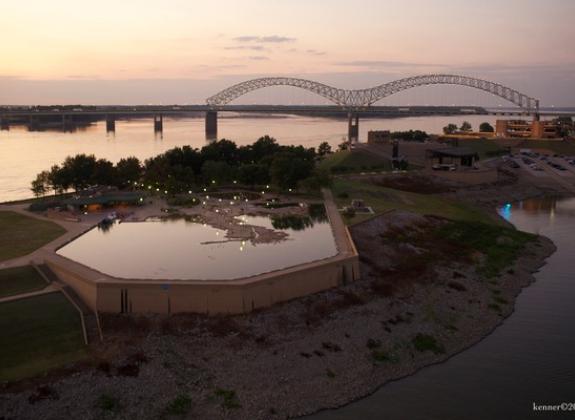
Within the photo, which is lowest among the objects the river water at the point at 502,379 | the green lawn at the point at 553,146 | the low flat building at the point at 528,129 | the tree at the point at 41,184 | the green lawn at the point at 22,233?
the river water at the point at 502,379

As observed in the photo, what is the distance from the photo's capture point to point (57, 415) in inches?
512

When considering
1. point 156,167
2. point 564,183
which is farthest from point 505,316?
point 564,183

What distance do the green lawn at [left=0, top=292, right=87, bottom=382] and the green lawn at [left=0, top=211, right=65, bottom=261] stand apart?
484cm

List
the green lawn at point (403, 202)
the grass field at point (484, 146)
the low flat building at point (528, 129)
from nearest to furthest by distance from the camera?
the green lawn at point (403, 202) < the grass field at point (484, 146) < the low flat building at point (528, 129)

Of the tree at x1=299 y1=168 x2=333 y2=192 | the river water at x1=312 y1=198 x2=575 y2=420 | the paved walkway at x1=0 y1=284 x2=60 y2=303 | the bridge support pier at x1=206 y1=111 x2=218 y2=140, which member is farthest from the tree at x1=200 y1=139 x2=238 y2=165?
the bridge support pier at x1=206 y1=111 x2=218 y2=140

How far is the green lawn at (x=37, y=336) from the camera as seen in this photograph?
1441 cm

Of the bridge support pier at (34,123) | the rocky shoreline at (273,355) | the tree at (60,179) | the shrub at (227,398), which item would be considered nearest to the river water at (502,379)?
the rocky shoreline at (273,355)

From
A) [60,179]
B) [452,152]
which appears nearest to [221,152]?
[60,179]

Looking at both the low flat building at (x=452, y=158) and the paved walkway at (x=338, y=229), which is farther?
the low flat building at (x=452, y=158)

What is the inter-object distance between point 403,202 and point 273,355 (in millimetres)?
23537

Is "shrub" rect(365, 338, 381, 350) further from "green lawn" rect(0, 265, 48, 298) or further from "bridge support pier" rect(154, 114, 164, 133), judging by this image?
"bridge support pier" rect(154, 114, 164, 133)

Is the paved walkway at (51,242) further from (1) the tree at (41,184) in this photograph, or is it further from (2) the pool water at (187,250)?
(1) the tree at (41,184)

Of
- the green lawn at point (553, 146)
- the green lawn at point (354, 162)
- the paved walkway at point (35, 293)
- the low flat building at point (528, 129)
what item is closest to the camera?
the paved walkway at point (35, 293)

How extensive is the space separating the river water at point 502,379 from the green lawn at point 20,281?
33.8 ft
